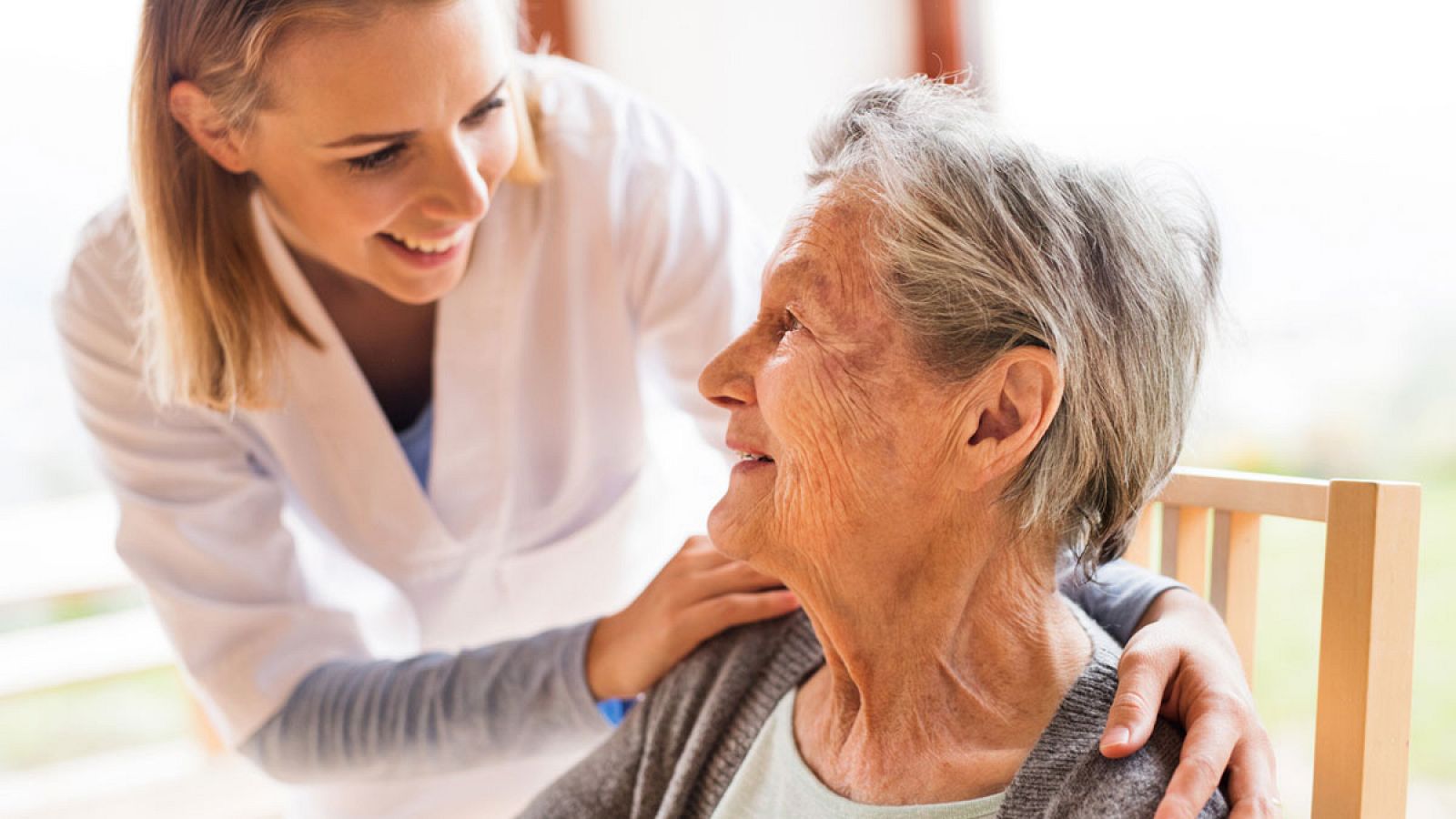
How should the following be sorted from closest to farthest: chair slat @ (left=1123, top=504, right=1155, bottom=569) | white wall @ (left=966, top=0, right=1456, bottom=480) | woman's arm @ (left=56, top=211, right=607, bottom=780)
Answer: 1. chair slat @ (left=1123, top=504, right=1155, bottom=569)
2. woman's arm @ (left=56, top=211, right=607, bottom=780)
3. white wall @ (left=966, top=0, right=1456, bottom=480)

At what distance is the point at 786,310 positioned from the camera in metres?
1.17

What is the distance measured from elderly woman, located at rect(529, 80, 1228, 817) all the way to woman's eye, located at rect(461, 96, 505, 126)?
1.28 ft

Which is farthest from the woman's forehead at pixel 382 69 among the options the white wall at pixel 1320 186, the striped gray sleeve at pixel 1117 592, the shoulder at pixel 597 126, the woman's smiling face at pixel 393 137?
the white wall at pixel 1320 186

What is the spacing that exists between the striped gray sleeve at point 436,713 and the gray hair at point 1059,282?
0.63 m

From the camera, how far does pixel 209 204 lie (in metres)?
1.47

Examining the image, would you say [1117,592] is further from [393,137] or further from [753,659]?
[393,137]

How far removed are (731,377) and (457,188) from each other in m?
0.40

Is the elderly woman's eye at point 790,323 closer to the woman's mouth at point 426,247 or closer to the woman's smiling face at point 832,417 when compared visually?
the woman's smiling face at point 832,417

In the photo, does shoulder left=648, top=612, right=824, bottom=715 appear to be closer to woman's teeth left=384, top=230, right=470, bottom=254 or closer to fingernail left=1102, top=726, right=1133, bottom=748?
fingernail left=1102, top=726, right=1133, bottom=748

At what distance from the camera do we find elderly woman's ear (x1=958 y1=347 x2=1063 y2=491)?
1036 mm

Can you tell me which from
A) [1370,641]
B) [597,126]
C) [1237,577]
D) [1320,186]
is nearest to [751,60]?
[1320,186]

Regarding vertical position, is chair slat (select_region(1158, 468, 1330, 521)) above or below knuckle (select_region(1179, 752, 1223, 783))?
above

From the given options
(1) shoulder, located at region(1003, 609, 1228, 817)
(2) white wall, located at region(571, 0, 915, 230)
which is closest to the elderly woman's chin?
(1) shoulder, located at region(1003, 609, 1228, 817)

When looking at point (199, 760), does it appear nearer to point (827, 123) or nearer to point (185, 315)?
point (185, 315)
